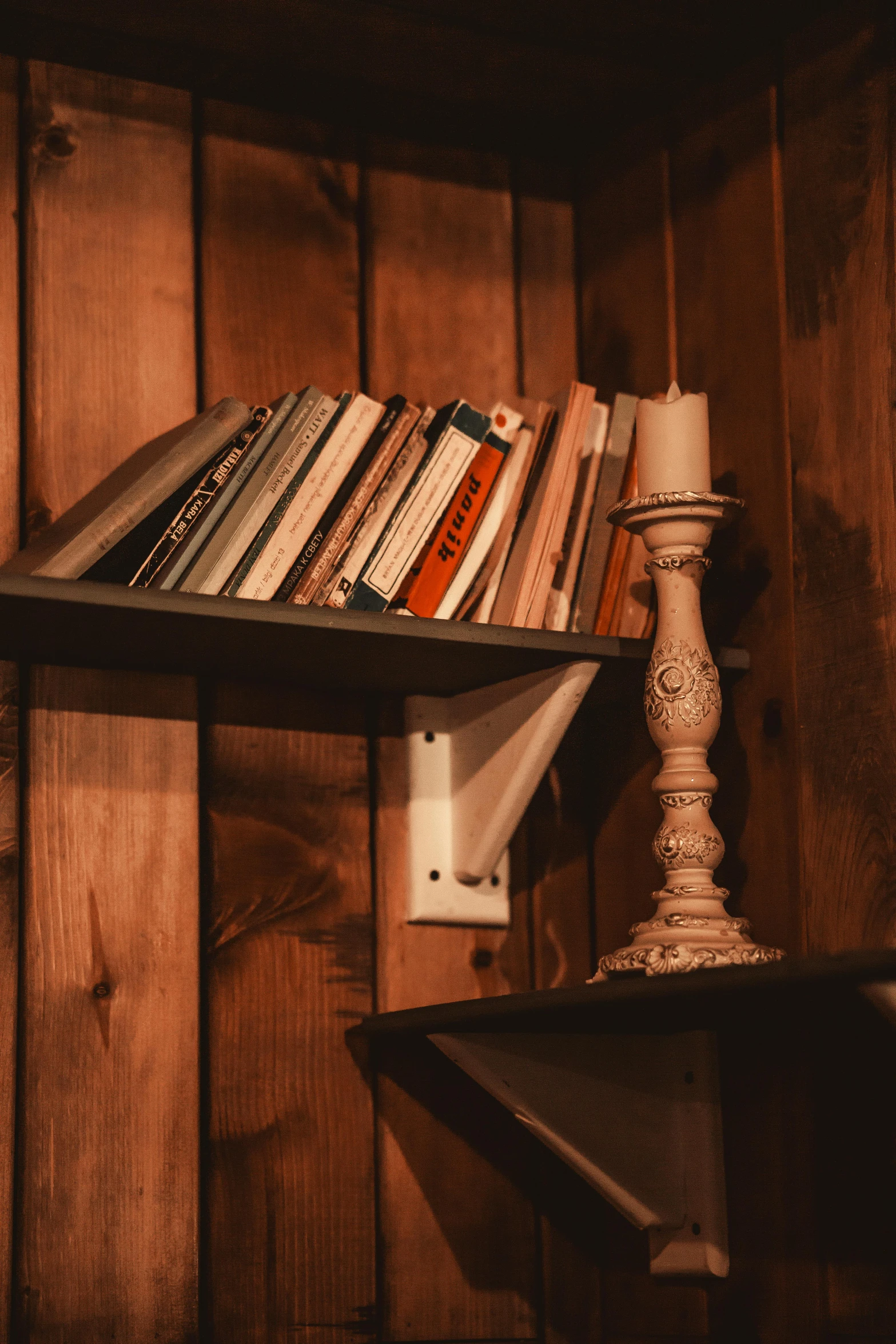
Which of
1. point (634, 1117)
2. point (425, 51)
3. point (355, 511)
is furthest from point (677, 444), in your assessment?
point (634, 1117)

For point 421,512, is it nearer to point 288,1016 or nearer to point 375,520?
point 375,520

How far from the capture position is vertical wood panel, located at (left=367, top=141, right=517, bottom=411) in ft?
4.97

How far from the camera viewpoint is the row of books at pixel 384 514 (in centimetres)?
118

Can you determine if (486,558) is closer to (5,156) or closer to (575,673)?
(575,673)

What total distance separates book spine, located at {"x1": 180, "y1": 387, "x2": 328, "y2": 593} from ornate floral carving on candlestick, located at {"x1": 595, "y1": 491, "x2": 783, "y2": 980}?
0.84ft

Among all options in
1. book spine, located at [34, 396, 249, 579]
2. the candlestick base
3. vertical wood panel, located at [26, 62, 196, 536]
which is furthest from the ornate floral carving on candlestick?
vertical wood panel, located at [26, 62, 196, 536]

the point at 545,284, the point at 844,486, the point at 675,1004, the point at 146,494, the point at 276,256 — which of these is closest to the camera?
the point at 675,1004

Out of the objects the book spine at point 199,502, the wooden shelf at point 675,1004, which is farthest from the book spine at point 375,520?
the wooden shelf at point 675,1004

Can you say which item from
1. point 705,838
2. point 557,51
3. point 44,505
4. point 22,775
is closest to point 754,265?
point 557,51

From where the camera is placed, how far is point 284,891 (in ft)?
4.47

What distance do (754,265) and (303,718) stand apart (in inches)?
22.5

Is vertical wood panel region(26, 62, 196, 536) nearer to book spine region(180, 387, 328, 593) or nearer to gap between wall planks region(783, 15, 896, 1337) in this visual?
book spine region(180, 387, 328, 593)

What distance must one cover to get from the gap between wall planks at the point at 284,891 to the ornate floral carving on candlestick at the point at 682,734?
1.05 ft

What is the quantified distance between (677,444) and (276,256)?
0.48 meters
